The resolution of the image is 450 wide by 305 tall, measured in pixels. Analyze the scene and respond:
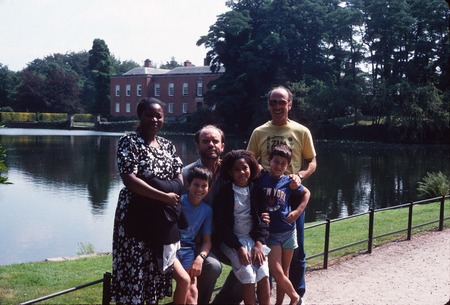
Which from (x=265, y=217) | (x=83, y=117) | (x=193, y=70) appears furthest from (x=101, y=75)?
(x=265, y=217)

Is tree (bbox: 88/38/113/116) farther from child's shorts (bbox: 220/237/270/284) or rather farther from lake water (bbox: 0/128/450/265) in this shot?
child's shorts (bbox: 220/237/270/284)

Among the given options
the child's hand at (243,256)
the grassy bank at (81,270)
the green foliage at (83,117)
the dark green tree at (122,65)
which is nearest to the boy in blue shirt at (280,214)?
the child's hand at (243,256)

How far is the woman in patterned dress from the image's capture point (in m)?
3.87

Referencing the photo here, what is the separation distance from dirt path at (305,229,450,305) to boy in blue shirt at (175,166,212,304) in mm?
1703

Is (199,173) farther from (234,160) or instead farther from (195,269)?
(195,269)

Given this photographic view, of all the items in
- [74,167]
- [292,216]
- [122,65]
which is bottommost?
[74,167]

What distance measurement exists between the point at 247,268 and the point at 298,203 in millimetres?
800

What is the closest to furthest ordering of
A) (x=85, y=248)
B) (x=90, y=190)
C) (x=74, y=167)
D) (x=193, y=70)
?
(x=85, y=248), (x=90, y=190), (x=74, y=167), (x=193, y=70)

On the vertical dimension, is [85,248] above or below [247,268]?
Result: below

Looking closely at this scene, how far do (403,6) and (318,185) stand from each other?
1172 inches

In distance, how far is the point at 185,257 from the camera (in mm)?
4223

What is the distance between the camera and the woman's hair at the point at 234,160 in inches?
175

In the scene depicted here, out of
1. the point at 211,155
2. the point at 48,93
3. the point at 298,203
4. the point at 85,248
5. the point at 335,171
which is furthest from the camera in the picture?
the point at 48,93

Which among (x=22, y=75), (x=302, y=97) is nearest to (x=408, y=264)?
(x=302, y=97)
